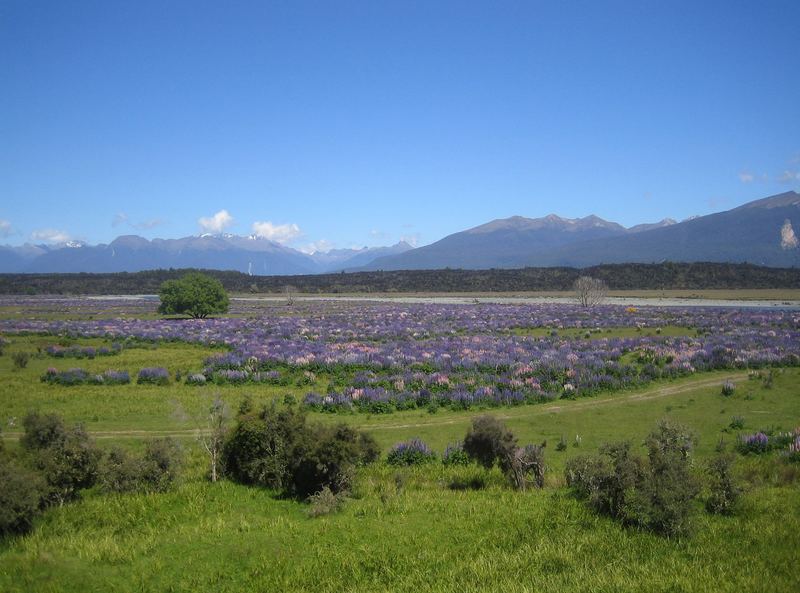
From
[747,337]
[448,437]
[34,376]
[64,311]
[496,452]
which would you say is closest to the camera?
[496,452]

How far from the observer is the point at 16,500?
8523mm

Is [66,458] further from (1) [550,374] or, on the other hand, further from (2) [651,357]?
(2) [651,357]

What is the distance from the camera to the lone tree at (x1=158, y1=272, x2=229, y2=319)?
195ft

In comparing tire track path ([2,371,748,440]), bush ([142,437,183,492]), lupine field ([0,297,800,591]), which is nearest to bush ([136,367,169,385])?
lupine field ([0,297,800,591])

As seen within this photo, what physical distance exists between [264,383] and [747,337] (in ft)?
95.1

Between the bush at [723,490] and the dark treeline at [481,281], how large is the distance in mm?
109982

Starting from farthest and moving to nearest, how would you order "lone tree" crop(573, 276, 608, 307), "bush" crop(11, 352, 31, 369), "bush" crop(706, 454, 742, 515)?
"lone tree" crop(573, 276, 608, 307), "bush" crop(11, 352, 31, 369), "bush" crop(706, 454, 742, 515)

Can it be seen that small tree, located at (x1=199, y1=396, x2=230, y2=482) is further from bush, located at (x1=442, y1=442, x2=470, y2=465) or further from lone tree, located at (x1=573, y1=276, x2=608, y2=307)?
lone tree, located at (x1=573, y1=276, x2=608, y2=307)

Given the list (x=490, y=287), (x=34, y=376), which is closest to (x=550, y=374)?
(x=34, y=376)

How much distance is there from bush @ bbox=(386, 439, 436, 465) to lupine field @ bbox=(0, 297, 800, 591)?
83mm

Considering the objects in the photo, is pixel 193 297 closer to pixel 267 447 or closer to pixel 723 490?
pixel 267 447

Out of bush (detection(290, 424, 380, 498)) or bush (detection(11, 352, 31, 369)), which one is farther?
bush (detection(11, 352, 31, 369))

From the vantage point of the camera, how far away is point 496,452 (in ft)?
43.3

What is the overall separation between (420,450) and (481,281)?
123263 mm
